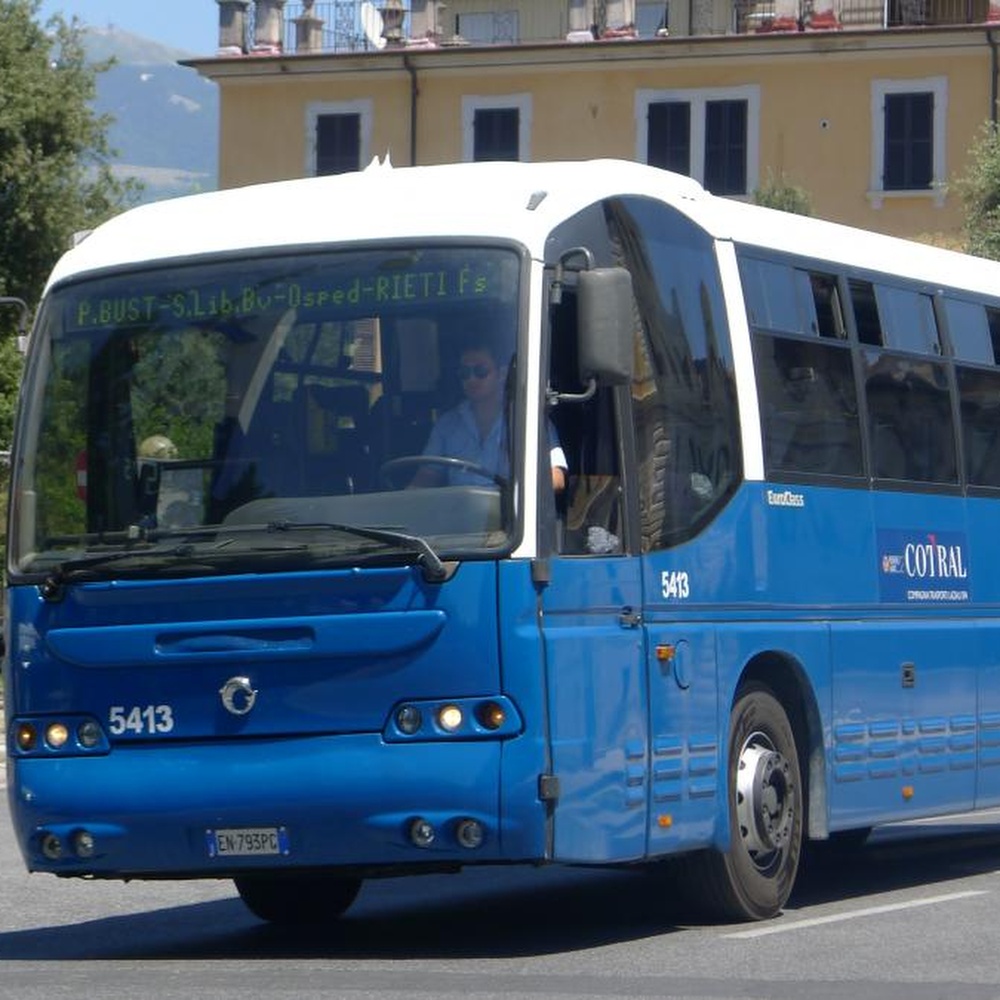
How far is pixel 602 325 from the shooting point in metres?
10.2

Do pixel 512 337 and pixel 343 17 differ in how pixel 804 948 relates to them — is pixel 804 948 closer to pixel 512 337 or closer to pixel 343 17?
pixel 512 337

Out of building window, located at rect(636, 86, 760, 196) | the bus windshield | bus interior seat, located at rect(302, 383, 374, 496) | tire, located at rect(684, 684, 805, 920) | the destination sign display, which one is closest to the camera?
the bus windshield

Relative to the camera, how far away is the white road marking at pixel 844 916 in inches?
440

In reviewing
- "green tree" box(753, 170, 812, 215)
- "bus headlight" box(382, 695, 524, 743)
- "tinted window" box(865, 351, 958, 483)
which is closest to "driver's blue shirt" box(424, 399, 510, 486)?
"bus headlight" box(382, 695, 524, 743)

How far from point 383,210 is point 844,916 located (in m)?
3.84

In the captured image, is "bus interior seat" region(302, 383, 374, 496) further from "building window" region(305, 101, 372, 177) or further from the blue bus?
"building window" region(305, 101, 372, 177)

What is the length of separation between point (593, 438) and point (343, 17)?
51.4 meters

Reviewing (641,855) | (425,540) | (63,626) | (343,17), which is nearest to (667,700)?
(641,855)

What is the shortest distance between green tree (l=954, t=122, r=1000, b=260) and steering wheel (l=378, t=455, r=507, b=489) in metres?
30.9

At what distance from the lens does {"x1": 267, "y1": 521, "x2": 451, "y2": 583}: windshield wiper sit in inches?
394

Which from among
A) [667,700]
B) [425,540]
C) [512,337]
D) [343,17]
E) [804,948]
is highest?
[343,17]

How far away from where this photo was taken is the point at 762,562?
1195 cm

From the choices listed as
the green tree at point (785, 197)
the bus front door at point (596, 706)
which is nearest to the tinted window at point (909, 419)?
the bus front door at point (596, 706)

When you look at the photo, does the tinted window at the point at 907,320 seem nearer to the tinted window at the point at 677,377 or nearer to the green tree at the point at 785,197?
the tinted window at the point at 677,377
